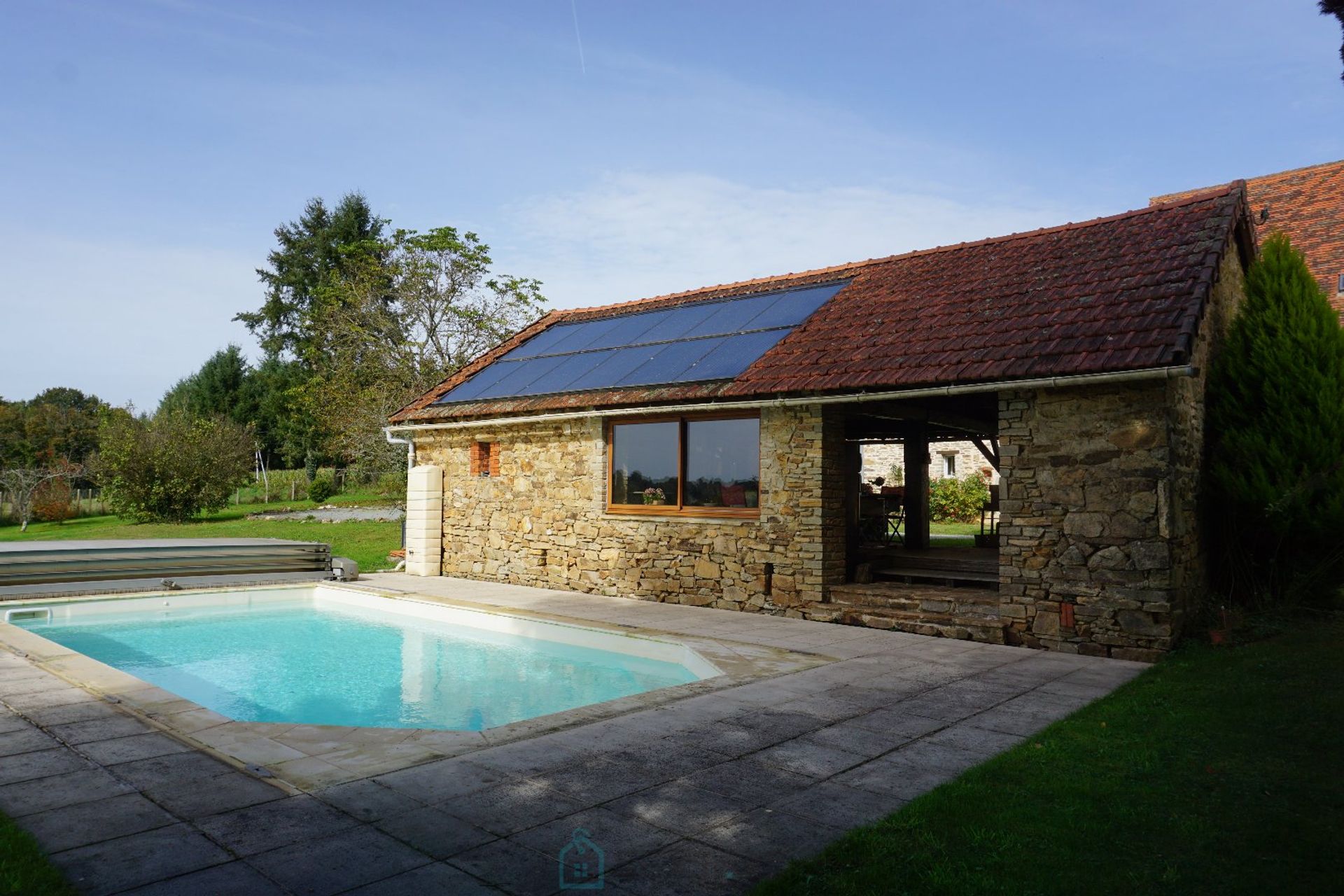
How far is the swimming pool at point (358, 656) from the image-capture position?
7.70 meters

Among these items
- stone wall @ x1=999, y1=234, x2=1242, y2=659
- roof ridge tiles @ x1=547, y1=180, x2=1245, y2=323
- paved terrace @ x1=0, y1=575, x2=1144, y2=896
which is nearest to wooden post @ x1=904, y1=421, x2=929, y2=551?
roof ridge tiles @ x1=547, y1=180, x2=1245, y2=323

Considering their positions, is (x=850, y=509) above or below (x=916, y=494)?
below

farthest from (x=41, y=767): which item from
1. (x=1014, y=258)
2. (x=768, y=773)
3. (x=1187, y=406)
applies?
(x=1014, y=258)

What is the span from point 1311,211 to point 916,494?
9.47m

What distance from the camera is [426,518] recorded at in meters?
14.2

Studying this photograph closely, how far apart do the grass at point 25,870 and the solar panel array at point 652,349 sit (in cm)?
838

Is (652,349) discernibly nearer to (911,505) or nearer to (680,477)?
(680,477)

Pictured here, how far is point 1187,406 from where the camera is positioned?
805 cm

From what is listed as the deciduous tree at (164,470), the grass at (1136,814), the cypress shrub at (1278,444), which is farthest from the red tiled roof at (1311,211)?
the deciduous tree at (164,470)

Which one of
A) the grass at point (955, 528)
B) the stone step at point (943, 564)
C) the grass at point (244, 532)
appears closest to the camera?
the stone step at point (943, 564)

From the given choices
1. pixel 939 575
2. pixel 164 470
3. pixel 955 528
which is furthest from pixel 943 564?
pixel 164 470

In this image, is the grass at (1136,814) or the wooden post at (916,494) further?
the wooden post at (916,494)

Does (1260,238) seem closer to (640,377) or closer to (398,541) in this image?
(640,377)

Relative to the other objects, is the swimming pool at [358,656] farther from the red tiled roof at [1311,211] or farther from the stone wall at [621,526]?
the red tiled roof at [1311,211]
